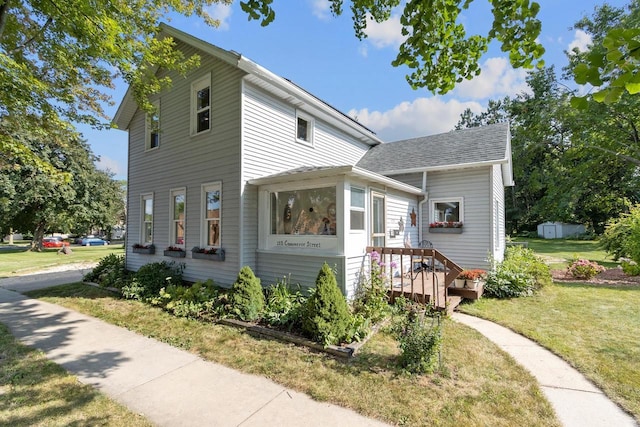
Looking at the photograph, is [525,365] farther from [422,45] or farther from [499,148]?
[499,148]

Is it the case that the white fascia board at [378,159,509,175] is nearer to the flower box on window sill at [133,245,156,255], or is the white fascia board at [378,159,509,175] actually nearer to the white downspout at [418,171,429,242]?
the white downspout at [418,171,429,242]

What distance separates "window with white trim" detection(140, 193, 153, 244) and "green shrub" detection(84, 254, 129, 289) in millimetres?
1180

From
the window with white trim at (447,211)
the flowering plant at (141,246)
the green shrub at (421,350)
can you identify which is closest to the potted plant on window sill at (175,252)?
the flowering plant at (141,246)

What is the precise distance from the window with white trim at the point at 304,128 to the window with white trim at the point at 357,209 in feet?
10.5

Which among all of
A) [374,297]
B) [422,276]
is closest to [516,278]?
[422,276]

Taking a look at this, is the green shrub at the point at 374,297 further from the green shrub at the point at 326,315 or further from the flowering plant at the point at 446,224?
the flowering plant at the point at 446,224

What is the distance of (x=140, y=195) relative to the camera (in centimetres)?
1048

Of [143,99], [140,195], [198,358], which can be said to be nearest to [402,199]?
[198,358]

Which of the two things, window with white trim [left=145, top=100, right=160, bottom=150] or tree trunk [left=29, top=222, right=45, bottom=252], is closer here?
window with white trim [left=145, top=100, right=160, bottom=150]

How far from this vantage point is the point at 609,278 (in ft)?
33.1

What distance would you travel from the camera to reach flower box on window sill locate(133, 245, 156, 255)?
974 centimetres

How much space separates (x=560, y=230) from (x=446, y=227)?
2990 cm

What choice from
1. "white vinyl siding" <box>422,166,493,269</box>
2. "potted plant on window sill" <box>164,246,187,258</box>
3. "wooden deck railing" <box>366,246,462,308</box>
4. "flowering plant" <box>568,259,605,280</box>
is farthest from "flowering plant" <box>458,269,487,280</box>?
"potted plant on window sill" <box>164,246,187,258</box>

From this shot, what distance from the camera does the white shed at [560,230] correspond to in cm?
3136
